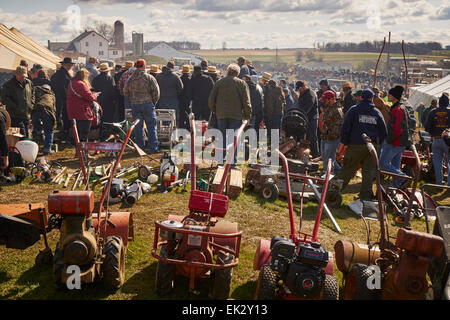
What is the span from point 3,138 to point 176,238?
176 inches

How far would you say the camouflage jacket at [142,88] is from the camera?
406 inches

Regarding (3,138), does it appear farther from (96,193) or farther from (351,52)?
(351,52)

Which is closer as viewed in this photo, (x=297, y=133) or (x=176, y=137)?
(x=297, y=133)

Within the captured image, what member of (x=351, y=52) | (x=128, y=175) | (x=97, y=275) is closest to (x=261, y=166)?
(x=128, y=175)

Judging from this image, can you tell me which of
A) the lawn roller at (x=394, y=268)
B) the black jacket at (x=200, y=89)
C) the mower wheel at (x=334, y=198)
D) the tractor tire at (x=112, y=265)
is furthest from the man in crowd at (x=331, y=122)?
the tractor tire at (x=112, y=265)

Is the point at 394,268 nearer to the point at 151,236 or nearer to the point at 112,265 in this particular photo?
the point at 112,265

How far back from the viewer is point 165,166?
832cm

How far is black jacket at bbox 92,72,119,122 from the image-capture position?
11.7 metres

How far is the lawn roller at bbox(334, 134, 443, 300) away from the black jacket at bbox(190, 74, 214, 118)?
822cm

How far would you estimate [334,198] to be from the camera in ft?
25.6

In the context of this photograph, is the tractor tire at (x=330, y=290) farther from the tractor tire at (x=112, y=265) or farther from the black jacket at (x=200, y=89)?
the black jacket at (x=200, y=89)

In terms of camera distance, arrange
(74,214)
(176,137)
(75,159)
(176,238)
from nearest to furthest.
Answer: (74,214)
(176,238)
(75,159)
(176,137)

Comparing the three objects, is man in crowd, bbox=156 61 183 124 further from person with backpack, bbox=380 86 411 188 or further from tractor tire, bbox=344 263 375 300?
tractor tire, bbox=344 263 375 300

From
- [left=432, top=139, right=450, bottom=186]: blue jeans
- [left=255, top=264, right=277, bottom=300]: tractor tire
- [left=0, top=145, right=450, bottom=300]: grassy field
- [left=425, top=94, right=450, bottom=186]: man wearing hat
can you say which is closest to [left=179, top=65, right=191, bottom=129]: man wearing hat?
[left=0, top=145, right=450, bottom=300]: grassy field
